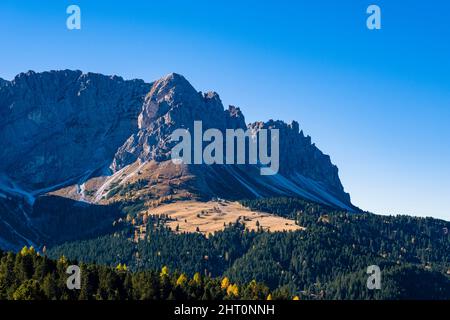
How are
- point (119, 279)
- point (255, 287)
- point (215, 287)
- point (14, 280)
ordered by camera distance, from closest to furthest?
1. point (14, 280)
2. point (119, 279)
3. point (215, 287)
4. point (255, 287)

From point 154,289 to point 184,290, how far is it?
13.6 m

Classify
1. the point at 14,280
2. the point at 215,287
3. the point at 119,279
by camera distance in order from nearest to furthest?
the point at 14,280 < the point at 119,279 < the point at 215,287
